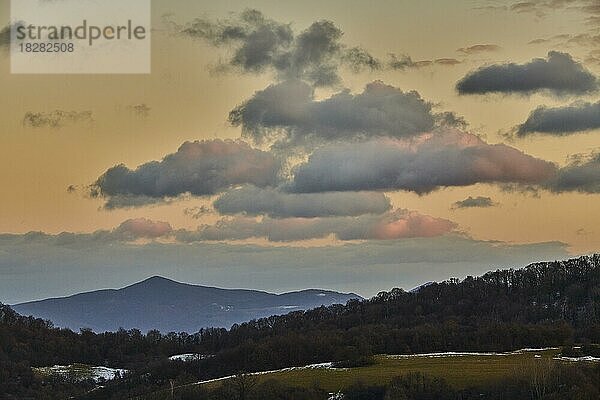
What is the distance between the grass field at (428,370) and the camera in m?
109

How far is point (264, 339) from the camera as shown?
168750mm

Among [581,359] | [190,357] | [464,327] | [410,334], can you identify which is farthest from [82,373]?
[581,359]

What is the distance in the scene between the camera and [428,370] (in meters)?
116

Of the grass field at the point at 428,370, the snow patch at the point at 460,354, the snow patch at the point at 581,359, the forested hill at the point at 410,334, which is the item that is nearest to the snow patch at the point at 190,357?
the forested hill at the point at 410,334

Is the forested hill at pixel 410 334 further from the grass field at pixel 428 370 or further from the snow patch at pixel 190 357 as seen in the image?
the grass field at pixel 428 370

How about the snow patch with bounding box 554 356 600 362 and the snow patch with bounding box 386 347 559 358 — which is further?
the snow patch with bounding box 386 347 559 358

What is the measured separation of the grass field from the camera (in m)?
109

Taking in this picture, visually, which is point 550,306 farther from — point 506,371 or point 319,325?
point 506,371

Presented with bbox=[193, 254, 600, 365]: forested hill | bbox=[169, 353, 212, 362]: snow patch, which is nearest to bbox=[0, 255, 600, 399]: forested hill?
bbox=[193, 254, 600, 365]: forested hill

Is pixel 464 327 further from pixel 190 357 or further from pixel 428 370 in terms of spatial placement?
pixel 190 357

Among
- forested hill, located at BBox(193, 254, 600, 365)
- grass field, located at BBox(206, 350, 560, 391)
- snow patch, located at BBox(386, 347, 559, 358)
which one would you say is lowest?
grass field, located at BBox(206, 350, 560, 391)

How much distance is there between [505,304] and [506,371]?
8516 centimetres

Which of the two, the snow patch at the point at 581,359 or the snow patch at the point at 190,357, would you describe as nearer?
the snow patch at the point at 581,359

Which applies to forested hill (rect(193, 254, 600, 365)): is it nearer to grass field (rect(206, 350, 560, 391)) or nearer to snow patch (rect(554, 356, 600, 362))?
grass field (rect(206, 350, 560, 391))
